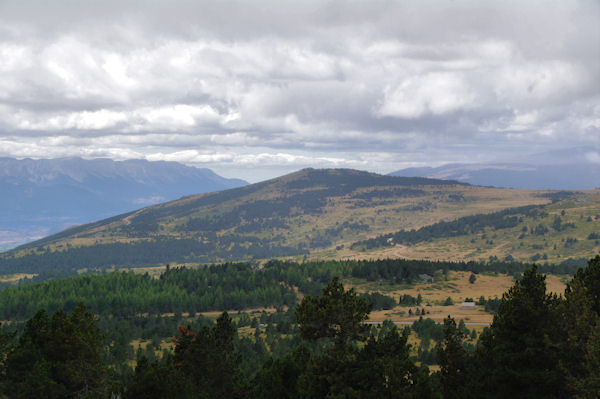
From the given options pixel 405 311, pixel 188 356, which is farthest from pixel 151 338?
pixel 188 356

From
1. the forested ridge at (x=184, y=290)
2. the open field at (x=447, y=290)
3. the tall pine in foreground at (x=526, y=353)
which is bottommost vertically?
the forested ridge at (x=184, y=290)

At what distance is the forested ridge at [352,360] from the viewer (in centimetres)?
3325

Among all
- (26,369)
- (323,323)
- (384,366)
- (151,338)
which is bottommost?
(151,338)

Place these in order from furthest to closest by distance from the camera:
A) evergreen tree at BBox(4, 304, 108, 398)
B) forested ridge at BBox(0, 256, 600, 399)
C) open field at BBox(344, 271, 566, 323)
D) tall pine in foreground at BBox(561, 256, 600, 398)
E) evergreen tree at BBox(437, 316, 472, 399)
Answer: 1. open field at BBox(344, 271, 566, 323)
2. evergreen tree at BBox(4, 304, 108, 398)
3. evergreen tree at BBox(437, 316, 472, 399)
4. forested ridge at BBox(0, 256, 600, 399)
5. tall pine in foreground at BBox(561, 256, 600, 398)

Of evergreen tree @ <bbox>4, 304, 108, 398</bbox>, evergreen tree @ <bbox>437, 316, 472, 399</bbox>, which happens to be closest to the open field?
evergreen tree @ <bbox>437, 316, 472, 399</bbox>

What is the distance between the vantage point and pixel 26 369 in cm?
4300

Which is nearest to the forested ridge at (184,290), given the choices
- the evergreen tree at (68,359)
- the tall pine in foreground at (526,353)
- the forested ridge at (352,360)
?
the forested ridge at (352,360)

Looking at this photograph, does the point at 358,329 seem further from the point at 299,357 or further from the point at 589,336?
the point at 589,336

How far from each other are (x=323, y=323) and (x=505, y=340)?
14465 millimetres

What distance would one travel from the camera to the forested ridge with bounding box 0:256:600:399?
33250 millimetres

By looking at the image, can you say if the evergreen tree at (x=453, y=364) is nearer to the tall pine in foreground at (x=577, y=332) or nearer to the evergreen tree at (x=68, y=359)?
the tall pine in foreground at (x=577, y=332)

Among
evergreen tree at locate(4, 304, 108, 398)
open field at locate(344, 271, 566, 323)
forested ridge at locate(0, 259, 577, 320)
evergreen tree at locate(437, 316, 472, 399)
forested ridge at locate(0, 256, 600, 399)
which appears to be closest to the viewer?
forested ridge at locate(0, 256, 600, 399)

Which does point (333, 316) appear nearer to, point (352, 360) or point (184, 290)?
point (352, 360)

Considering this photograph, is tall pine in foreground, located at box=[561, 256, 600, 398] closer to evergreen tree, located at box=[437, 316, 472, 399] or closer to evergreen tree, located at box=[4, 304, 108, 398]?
evergreen tree, located at box=[437, 316, 472, 399]
